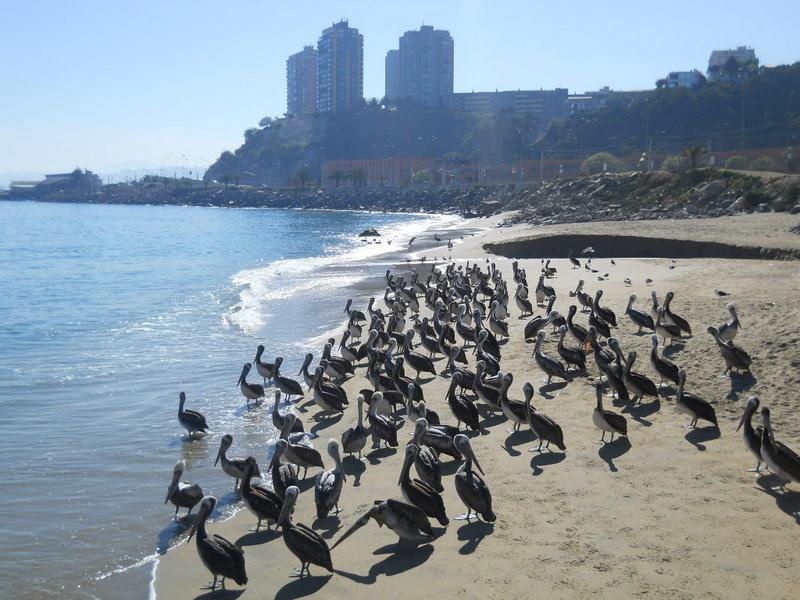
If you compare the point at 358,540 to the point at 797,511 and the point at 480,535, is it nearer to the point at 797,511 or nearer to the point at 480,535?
the point at 480,535

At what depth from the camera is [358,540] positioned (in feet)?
27.9

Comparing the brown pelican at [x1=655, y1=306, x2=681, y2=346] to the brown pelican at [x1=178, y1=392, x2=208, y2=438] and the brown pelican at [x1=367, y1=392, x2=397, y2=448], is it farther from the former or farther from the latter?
the brown pelican at [x1=178, y1=392, x2=208, y2=438]

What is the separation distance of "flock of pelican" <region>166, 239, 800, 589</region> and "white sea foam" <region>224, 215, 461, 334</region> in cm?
743

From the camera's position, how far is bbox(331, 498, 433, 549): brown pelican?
26.3ft

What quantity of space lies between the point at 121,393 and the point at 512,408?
30.0ft

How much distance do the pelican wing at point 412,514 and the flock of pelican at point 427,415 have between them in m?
0.01

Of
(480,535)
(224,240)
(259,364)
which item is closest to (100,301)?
(259,364)

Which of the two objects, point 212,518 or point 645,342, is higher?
point 645,342

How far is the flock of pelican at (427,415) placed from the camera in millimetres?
8180

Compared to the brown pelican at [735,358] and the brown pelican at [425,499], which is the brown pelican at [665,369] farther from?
the brown pelican at [425,499]

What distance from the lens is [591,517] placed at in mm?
8234

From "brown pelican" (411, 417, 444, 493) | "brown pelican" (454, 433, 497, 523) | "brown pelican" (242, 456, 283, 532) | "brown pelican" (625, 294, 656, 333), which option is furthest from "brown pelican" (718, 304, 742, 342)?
"brown pelican" (242, 456, 283, 532)

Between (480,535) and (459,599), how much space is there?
1.26m

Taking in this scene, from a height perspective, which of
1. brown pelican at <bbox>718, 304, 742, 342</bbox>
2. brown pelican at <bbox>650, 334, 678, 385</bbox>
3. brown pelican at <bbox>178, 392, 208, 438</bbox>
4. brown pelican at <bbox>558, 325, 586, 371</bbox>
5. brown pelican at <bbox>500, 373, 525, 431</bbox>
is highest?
brown pelican at <bbox>718, 304, 742, 342</bbox>
